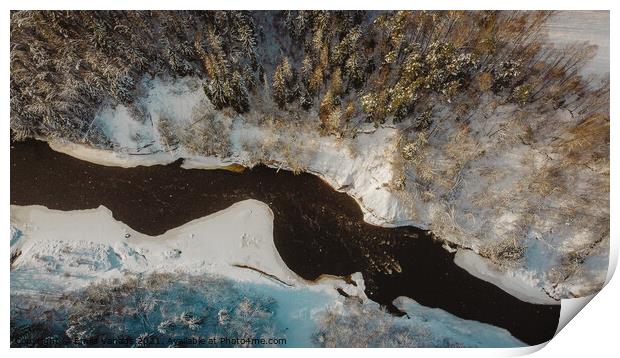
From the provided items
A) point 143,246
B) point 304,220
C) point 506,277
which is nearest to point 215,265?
point 143,246

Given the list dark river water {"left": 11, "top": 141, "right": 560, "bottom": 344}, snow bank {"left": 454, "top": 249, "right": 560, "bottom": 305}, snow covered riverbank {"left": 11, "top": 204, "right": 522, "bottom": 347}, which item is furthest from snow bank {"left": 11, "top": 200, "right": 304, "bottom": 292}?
snow bank {"left": 454, "top": 249, "right": 560, "bottom": 305}

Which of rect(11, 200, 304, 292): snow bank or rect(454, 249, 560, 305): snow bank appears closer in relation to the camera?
rect(11, 200, 304, 292): snow bank

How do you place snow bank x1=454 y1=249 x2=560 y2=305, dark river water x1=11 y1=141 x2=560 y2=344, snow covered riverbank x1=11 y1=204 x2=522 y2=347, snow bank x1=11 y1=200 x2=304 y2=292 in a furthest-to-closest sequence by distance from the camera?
dark river water x1=11 y1=141 x2=560 y2=344 → snow bank x1=454 y1=249 x2=560 y2=305 → snow bank x1=11 y1=200 x2=304 y2=292 → snow covered riverbank x1=11 y1=204 x2=522 y2=347

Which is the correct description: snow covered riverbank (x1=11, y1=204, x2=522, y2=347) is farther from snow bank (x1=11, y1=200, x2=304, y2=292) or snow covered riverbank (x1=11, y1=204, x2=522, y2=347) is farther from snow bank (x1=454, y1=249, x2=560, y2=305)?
snow bank (x1=454, y1=249, x2=560, y2=305)

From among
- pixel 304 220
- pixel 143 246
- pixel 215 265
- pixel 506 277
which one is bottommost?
pixel 215 265

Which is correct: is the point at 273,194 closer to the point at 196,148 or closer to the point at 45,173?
the point at 196,148

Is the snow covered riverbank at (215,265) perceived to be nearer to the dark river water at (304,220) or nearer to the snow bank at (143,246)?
the snow bank at (143,246)

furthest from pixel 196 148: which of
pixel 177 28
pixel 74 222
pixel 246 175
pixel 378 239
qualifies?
pixel 378 239

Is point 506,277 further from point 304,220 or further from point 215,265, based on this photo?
point 215,265
